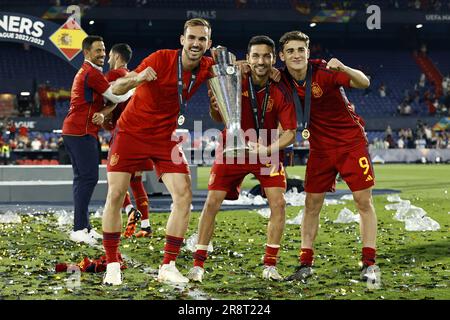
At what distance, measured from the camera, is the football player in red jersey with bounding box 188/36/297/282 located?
19.3ft

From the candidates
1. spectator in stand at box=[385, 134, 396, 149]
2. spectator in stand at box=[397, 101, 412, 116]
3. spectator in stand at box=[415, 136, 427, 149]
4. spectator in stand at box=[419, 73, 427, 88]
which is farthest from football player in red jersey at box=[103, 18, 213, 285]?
spectator in stand at box=[419, 73, 427, 88]

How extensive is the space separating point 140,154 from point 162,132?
9.0 inches

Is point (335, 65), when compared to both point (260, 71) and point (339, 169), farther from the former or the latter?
point (339, 169)

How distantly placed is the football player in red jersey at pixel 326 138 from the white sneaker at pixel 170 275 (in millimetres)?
807

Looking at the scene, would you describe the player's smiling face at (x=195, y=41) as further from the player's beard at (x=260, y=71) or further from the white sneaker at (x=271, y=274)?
the white sneaker at (x=271, y=274)

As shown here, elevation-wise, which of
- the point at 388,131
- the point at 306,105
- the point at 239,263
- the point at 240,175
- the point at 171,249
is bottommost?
the point at 239,263

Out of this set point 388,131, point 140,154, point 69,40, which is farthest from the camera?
point 388,131

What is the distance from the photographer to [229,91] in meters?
5.75

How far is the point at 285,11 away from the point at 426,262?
3703 centimetres

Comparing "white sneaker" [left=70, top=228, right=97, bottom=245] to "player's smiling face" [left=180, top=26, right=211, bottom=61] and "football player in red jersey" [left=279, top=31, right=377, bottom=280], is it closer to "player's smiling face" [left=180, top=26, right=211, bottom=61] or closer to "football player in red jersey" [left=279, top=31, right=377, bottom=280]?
"football player in red jersey" [left=279, top=31, right=377, bottom=280]

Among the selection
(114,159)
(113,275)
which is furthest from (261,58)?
(113,275)

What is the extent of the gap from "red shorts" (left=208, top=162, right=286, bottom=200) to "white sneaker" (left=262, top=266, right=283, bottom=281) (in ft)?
2.03

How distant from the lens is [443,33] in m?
48.5

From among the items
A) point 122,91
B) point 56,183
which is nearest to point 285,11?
point 56,183
